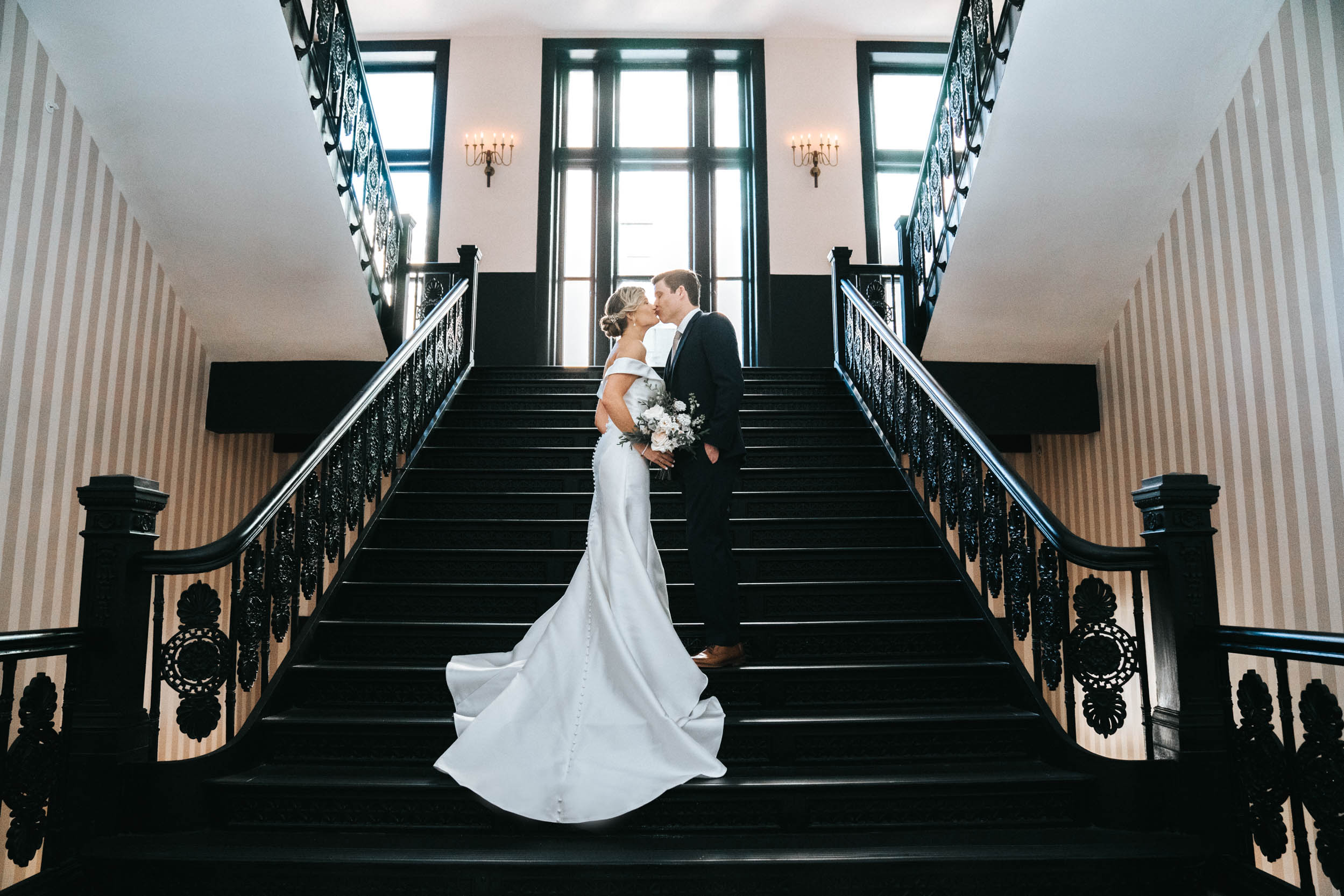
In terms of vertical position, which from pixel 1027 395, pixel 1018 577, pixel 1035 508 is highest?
pixel 1027 395

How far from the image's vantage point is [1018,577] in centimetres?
341

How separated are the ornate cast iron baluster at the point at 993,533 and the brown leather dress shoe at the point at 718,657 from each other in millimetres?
1062

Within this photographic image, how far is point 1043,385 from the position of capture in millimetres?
6602

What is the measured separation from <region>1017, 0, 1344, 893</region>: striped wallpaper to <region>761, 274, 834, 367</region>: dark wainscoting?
11.1 ft

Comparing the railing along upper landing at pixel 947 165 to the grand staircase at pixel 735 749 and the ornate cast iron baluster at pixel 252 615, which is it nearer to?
the grand staircase at pixel 735 749

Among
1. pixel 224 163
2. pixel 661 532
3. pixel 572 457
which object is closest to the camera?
pixel 661 532

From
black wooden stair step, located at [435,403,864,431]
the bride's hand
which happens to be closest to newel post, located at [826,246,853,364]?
black wooden stair step, located at [435,403,864,431]

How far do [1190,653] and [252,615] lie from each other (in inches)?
123

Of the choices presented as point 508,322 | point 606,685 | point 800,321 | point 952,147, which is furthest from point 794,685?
point 508,322

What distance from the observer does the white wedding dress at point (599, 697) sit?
2695mm

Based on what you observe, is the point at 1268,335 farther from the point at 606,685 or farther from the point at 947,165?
the point at 606,685

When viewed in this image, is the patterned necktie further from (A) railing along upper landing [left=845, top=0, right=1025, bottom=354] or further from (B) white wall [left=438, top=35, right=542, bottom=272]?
(B) white wall [left=438, top=35, right=542, bottom=272]

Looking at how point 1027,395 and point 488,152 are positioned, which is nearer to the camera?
point 1027,395

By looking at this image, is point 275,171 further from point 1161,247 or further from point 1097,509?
point 1097,509
